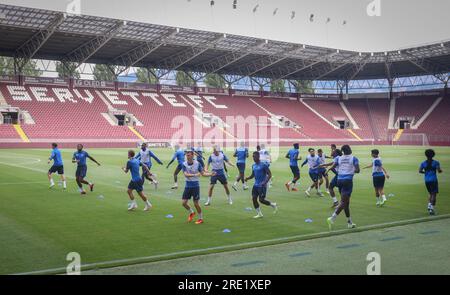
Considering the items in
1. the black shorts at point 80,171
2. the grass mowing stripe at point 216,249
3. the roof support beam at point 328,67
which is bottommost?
the grass mowing stripe at point 216,249

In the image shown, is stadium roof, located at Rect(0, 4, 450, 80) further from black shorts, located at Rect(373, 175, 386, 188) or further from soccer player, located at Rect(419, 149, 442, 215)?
soccer player, located at Rect(419, 149, 442, 215)

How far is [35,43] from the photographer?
57906mm

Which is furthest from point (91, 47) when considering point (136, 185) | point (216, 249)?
point (216, 249)

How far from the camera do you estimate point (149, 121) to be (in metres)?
66.8

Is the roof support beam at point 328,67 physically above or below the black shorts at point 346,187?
above

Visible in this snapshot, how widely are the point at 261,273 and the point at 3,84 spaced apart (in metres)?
63.8

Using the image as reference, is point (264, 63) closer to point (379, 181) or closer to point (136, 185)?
point (379, 181)

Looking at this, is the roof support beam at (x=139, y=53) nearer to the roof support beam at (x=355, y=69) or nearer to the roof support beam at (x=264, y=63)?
the roof support beam at (x=264, y=63)

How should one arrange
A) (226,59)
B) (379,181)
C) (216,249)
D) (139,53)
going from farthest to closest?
(226,59) → (139,53) → (379,181) → (216,249)

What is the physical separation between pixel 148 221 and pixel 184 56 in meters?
57.1

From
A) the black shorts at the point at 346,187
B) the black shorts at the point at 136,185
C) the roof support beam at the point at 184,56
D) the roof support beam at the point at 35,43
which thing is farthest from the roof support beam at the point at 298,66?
the black shorts at the point at 346,187

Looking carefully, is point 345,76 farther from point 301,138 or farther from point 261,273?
point 261,273

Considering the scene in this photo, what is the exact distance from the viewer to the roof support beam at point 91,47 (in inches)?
2117

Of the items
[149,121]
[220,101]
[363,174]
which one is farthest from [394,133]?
[363,174]
